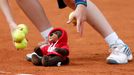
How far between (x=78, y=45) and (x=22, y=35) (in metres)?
1.78

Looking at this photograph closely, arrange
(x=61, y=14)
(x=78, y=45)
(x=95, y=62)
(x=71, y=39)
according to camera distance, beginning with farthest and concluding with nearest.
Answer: (x=61, y=14) → (x=71, y=39) → (x=78, y=45) → (x=95, y=62)

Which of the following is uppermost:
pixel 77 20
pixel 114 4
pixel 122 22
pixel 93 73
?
pixel 114 4

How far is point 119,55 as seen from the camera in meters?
4.52

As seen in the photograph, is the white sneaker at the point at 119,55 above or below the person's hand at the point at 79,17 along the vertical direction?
below

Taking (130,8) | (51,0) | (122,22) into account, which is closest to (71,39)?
(122,22)

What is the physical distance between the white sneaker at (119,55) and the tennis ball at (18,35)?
2.76ft

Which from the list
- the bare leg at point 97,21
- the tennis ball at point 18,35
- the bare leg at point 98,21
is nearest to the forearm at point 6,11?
the tennis ball at point 18,35

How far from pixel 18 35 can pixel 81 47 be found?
5.49 ft

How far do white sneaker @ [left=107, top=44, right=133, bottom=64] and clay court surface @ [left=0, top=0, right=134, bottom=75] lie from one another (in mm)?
67

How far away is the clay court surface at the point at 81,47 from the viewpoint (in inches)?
162

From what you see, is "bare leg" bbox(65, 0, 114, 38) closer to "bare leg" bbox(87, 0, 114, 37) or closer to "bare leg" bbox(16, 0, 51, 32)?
"bare leg" bbox(87, 0, 114, 37)

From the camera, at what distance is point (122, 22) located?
24.5 ft

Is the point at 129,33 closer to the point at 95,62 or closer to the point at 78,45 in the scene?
the point at 78,45

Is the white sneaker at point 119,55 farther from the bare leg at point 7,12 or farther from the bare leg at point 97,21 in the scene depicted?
the bare leg at point 7,12
